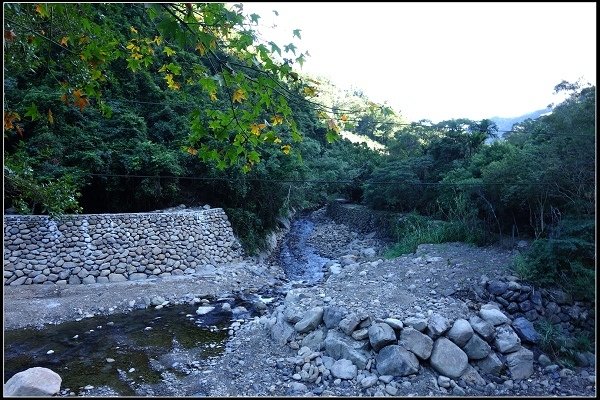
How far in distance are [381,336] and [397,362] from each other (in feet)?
1.48

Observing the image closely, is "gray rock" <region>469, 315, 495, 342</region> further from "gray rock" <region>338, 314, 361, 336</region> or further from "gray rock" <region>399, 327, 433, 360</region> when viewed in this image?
"gray rock" <region>338, 314, 361, 336</region>

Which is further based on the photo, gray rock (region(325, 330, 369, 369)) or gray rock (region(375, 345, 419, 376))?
gray rock (region(325, 330, 369, 369))

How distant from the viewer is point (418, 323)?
18.7ft

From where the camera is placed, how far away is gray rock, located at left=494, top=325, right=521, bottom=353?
218 inches

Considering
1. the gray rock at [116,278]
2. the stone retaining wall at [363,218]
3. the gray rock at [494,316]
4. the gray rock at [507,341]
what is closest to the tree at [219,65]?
the gray rock at [507,341]

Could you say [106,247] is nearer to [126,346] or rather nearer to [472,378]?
[126,346]

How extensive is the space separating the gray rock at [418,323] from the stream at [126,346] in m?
3.28

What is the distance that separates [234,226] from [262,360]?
8.11 m

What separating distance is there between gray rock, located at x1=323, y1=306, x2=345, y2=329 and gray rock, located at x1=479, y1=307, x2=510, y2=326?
94.8 inches

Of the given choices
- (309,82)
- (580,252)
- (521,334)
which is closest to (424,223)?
(580,252)

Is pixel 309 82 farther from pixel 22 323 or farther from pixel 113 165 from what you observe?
pixel 113 165

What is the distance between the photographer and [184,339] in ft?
22.9

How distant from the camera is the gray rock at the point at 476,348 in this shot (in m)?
5.39

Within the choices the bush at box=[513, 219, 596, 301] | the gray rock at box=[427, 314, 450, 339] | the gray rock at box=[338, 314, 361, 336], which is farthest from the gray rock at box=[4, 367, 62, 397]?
the bush at box=[513, 219, 596, 301]
